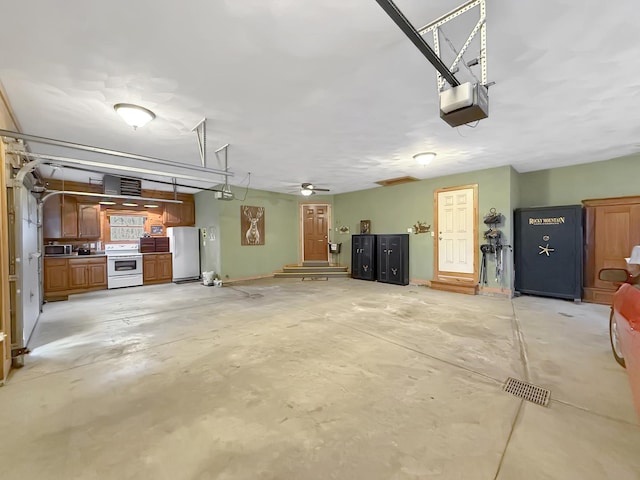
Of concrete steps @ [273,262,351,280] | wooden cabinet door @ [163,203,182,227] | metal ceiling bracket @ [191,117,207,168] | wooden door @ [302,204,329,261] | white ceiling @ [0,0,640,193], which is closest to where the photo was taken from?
white ceiling @ [0,0,640,193]

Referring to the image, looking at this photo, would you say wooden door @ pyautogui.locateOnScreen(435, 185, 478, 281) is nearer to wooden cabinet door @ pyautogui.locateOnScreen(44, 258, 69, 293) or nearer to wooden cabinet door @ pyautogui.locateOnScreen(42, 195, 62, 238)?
wooden cabinet door @ pyautogui.locateOnScreen(44, 258, 69, 293)

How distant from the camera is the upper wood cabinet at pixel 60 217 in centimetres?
620

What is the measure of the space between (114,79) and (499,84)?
371cm

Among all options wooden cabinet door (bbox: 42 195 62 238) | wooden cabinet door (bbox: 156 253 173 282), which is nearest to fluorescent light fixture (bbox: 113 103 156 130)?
wooden cabinet door (bbox: 42 195 62 238)

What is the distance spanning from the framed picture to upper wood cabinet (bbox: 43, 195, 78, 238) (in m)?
4.01

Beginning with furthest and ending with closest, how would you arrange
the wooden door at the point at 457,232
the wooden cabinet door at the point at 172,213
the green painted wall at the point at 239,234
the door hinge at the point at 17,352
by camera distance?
the wooden cabinet door at the point at 172,213
the green painted wall at the point at 239,234
the wooden door at the point at 457,232
the door hinge at the point at 17,352

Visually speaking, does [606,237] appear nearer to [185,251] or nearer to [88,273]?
[185,251]

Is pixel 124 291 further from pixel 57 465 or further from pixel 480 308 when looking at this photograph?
pixel 480 308

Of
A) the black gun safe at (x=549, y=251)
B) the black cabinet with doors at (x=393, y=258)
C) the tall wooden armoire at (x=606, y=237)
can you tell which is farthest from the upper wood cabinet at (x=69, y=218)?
the tall wooden armoire at (x=606, y=237)

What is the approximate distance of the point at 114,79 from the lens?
8.07ft

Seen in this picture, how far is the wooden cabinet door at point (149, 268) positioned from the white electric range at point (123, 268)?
12 cm

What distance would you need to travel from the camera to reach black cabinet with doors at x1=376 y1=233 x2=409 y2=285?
7.16 meters

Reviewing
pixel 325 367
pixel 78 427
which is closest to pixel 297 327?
pixel 325 367

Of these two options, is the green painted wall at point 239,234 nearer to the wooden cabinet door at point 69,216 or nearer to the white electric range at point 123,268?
the white electric range at point 123,268
